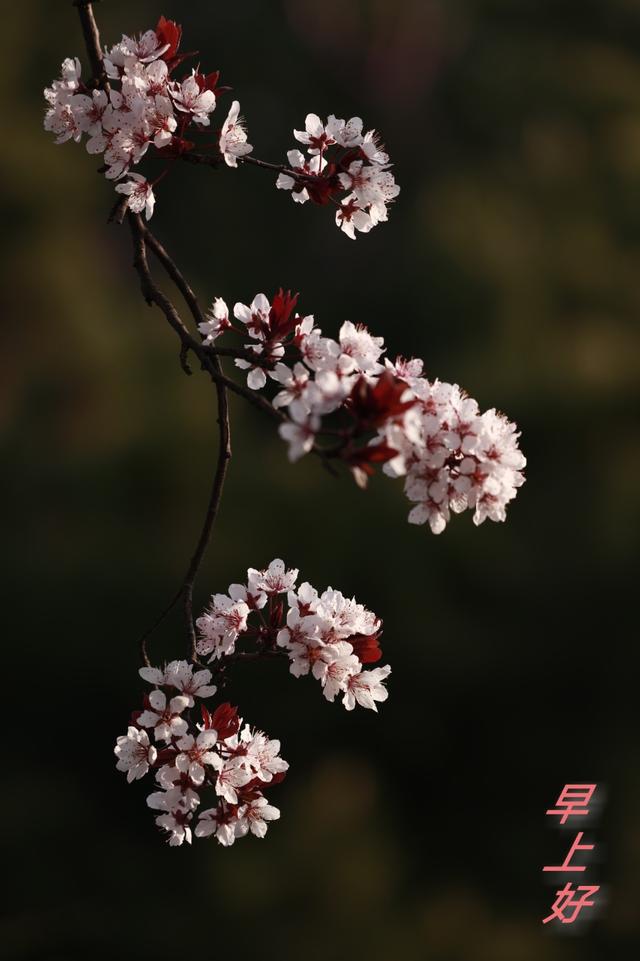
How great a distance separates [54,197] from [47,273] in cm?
40

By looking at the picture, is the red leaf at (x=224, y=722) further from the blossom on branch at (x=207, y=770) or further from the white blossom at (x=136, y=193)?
the white blossom at (x=136, y=193)

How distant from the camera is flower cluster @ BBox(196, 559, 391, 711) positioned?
1189mm

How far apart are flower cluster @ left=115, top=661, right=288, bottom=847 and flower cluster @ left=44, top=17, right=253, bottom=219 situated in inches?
17.9

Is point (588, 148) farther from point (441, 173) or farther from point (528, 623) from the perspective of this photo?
point (528, 623)

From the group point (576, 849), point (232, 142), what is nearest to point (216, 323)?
point (232, 142)

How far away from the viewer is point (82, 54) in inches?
243

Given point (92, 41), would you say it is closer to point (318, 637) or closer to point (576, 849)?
point (318, 637)

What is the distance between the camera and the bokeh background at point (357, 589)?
4191 mm

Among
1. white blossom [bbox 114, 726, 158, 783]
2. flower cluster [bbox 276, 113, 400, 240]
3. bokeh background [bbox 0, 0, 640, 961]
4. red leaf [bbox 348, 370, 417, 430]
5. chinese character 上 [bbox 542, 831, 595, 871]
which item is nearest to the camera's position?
red leaf [bbox 348, 370, 417, 430]

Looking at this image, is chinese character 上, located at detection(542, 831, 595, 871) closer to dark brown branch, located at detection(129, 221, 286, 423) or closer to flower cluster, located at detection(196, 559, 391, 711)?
flower cluster, located at detection(196, 559, 391, 711)

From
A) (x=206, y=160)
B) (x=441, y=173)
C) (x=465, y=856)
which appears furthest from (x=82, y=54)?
(x=206, y=160)

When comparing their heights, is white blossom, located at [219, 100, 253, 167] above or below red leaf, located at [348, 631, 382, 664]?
above

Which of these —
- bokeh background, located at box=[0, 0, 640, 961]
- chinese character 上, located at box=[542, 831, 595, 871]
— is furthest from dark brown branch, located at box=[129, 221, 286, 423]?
chinese character 上, located at box=[542, 831, 595, 871]

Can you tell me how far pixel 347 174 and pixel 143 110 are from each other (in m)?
0.21
